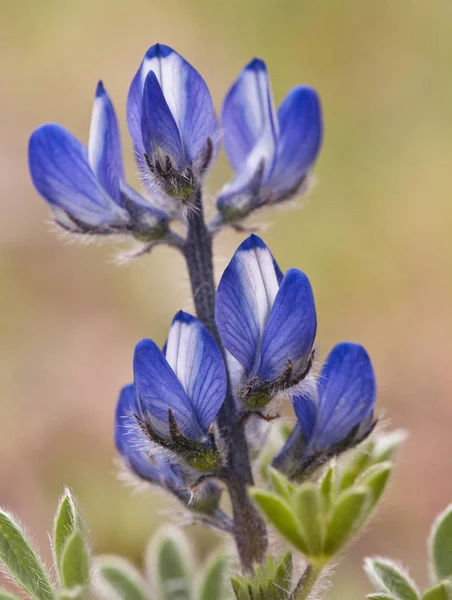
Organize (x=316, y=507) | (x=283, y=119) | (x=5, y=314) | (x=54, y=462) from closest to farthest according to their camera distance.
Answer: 1. (x=316, y=507)
2. (x=283, y=119)
3. (x=54, y=462)
4. (x=5, y=314)

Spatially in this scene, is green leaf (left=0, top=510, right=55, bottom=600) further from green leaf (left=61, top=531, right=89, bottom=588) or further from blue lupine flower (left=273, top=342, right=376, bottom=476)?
blue lupine flower (left=273, top=342, right=376, bottom=476)

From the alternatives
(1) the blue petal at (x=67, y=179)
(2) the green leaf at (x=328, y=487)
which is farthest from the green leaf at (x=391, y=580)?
(1) the blue petal at (x=67, y=179)

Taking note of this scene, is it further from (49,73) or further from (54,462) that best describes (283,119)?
(49,73)

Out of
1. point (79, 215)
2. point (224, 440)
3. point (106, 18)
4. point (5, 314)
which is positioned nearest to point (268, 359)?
point (224, 440)

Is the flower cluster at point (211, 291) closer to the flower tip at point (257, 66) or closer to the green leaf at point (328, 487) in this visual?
the flower tip at point (257, 66)

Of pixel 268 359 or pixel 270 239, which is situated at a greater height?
pixel 270 239

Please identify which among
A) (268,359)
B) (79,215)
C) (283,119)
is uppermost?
(283,119)
